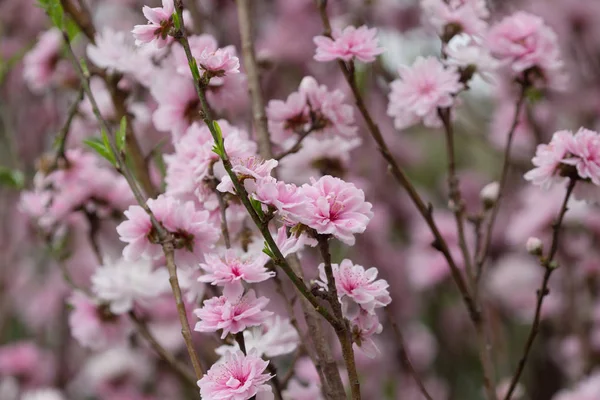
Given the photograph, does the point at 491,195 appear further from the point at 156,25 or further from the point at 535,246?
the point at 156,25

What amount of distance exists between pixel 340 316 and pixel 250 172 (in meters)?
0.12

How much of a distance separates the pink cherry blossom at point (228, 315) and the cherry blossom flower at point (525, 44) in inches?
15.7

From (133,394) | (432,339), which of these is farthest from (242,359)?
(432,339)

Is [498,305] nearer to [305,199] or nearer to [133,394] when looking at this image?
[133,394]

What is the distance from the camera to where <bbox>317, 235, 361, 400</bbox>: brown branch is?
49 cm

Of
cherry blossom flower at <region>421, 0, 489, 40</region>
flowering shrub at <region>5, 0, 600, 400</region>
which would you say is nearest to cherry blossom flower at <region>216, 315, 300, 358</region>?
flowering shrub at <region>5, 0, 600, 400</region>

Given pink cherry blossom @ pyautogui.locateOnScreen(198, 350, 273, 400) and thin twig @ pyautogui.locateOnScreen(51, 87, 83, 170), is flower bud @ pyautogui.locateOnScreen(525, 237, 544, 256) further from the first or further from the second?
thin twig @ pyautogui.locateOnScreen(51, 87, 83, 170)

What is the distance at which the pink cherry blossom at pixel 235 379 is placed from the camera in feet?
1.54


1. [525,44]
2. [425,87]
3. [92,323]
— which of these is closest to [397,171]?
[425,87]

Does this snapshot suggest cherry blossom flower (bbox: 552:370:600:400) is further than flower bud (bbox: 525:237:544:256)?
Yes

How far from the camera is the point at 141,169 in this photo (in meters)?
0.80

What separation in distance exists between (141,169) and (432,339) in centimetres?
98

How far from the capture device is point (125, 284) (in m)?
0.79

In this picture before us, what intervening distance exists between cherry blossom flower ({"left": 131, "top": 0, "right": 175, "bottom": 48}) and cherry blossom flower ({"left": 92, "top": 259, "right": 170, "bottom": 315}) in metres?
0.32
